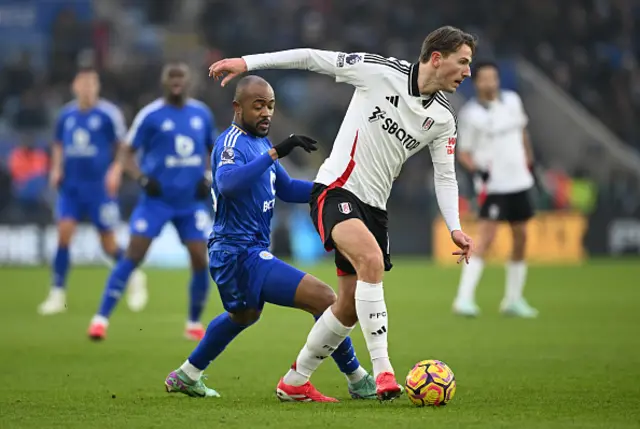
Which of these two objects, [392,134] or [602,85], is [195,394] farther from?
[602,85]

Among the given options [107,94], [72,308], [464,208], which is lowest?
[72,308]

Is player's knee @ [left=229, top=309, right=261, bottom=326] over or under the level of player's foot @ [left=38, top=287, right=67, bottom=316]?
over

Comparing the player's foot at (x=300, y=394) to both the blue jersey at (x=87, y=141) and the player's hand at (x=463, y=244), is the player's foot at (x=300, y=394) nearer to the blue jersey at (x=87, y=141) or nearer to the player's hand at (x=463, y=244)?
the player's hand at (x=463, y=244)

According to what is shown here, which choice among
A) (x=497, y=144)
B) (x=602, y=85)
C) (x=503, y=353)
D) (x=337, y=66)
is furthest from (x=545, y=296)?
(x=602, y=85)

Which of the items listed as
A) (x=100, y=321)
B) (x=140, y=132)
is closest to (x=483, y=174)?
(x=140, y=132)

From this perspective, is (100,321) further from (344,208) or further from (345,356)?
(344,208)

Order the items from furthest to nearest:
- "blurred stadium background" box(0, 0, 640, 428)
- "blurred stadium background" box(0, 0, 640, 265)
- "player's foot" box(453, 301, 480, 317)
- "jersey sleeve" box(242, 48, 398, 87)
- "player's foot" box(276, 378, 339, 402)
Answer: "blurred stadium background" box(0, 0, 640, 265), "player's foot" box(453, 301, 480, 317), "blurred stadium background" box(0, 0, 640, 428), "player's foot" box(276, 378, 339, 402), "jersey sleeve" box(242, 48, 398, 87)

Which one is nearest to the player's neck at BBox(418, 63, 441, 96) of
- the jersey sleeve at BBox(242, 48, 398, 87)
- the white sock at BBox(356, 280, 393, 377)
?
the jersey sleeve at BBox(242, 48, 398, 87)

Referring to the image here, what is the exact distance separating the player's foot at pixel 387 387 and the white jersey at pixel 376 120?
101cm

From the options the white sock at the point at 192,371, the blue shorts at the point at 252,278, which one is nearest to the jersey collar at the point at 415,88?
the blue shorts at the point at 252,278

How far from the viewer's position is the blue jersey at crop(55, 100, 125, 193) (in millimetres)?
12945

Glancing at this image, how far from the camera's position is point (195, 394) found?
670cm

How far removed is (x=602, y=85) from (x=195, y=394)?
2056 centimetres

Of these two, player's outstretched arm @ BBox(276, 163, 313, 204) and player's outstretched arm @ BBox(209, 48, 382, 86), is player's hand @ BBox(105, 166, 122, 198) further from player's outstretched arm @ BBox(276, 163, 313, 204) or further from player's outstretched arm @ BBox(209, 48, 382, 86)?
player's outstretched arm @ BBox(209, 48, 382, 86)
